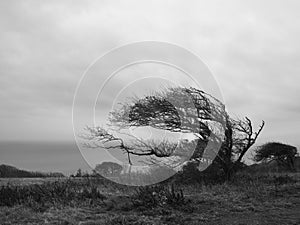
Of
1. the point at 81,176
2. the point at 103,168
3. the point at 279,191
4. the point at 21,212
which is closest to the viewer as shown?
the point at 21,212

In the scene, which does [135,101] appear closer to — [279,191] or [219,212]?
[279,191]

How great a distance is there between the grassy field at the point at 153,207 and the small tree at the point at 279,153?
16293 mm

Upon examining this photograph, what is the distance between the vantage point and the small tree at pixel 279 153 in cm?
2744

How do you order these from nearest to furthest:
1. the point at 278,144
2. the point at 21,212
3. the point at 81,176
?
the point at 21,212
the point at 81,176
the point at 278,144

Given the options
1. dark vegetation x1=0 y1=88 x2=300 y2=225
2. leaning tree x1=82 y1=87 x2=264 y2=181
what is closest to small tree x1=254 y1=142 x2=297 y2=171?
dark vegetation x1=0 y1=88 x2=300 y2=225

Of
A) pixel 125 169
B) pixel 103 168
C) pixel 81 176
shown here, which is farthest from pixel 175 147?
pixel 81 176

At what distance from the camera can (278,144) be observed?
2778 centimetres

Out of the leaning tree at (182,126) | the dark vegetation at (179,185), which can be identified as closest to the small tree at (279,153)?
the dark vegetation at (179,185)

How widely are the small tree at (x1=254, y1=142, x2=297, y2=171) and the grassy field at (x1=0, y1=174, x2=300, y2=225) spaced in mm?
16293

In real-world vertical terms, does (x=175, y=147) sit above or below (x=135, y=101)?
below

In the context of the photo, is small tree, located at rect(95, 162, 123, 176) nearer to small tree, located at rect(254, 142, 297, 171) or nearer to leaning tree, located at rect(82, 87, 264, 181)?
leaning tree, located at rect(82, 87, 264, 181)

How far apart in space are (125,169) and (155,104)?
3399 millimetres

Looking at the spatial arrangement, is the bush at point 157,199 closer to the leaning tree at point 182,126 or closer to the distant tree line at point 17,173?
the leaning tree at point 182,126

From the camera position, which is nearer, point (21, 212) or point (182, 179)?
point (21, 212)
